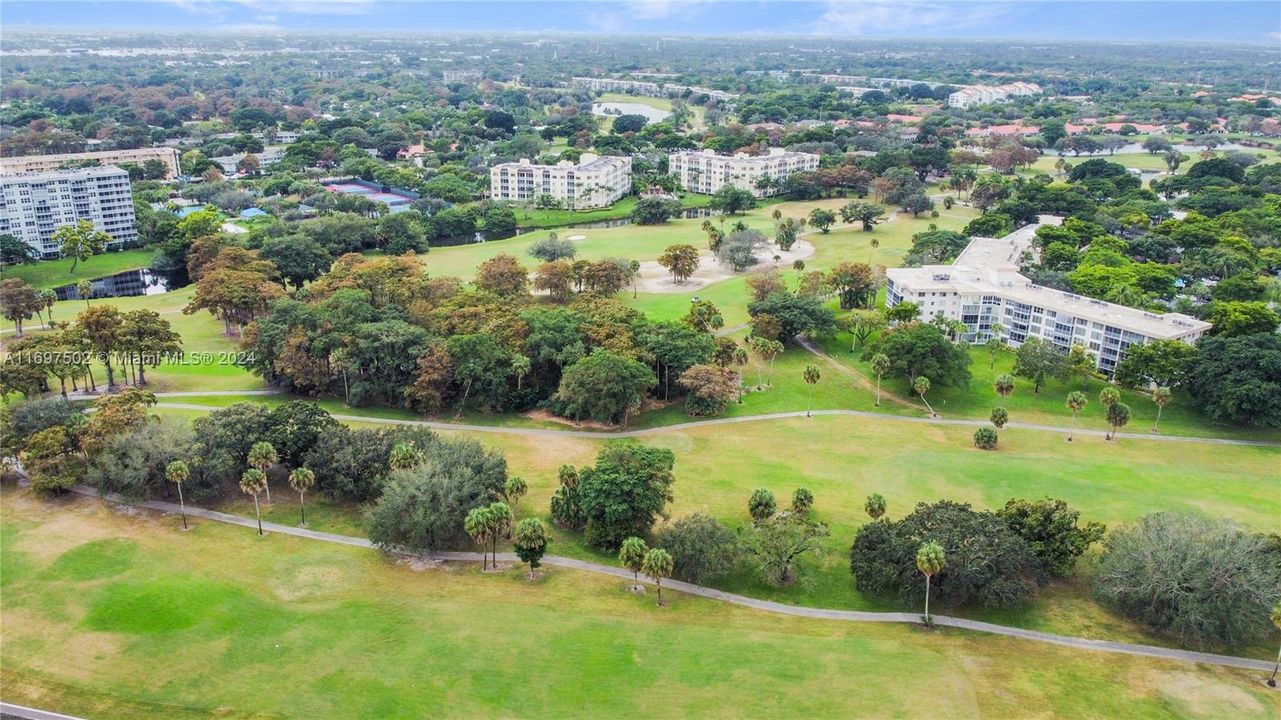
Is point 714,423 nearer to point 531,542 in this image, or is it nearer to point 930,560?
point 531,542

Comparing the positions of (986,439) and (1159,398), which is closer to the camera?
(986,439)

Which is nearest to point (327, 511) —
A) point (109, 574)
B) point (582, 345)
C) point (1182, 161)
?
point (109, 574)

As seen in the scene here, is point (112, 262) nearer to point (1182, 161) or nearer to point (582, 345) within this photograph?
point (582, 345)

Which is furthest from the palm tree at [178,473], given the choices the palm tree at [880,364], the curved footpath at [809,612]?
the palm tree at [880,364]

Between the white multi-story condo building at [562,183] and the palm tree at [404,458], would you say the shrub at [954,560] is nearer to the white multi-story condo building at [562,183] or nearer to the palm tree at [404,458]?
the palm tree at [404,458]

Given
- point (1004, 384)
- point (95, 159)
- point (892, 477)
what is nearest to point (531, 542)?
point (892, 477)

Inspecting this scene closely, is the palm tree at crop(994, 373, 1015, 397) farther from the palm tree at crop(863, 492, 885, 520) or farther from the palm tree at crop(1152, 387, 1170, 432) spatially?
the palm tree at crop(863, 492, 885, 520)
